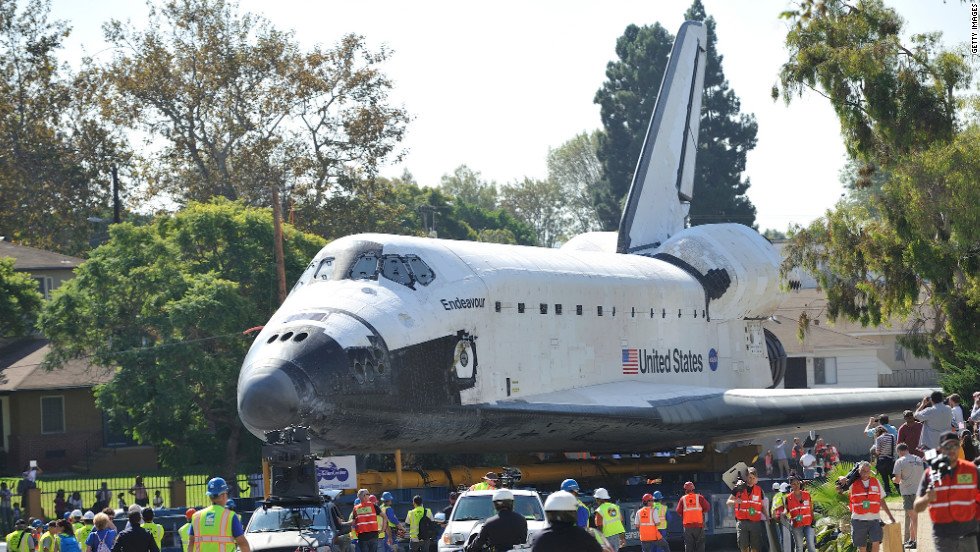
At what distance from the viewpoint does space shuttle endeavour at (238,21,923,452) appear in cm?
1302

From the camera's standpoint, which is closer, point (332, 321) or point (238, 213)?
point (332, 321)

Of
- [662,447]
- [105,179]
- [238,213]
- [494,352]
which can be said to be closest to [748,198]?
[105,179]

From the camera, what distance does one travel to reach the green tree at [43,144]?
4575 centimetres

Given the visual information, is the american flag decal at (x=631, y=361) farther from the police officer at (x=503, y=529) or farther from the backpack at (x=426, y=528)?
the police officer at (x=503, y=529)

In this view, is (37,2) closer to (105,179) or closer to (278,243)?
(105,179)

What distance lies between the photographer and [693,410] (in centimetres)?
1733

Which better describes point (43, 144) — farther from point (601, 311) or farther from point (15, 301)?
point (601, 311)

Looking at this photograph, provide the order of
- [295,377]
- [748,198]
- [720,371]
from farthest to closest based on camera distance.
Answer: [748,198] → [720,371] → [295,377]

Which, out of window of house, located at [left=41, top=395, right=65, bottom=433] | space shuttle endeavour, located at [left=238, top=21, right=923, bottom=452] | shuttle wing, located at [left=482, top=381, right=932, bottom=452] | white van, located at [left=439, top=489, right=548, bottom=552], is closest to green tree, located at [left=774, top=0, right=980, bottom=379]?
space shuttle endeavour, located at [left=238, top=21, right=923, bottom=452]

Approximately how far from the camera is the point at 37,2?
4609cm

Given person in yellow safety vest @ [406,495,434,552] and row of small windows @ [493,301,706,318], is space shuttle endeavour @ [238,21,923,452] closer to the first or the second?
row of small windows @ [493,301,706,318]

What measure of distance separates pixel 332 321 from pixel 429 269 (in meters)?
1.99

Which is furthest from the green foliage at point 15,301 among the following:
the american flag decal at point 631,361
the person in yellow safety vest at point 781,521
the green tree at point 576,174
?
the green tree at point 576,174

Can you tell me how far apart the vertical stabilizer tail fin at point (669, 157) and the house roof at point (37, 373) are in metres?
13.9
